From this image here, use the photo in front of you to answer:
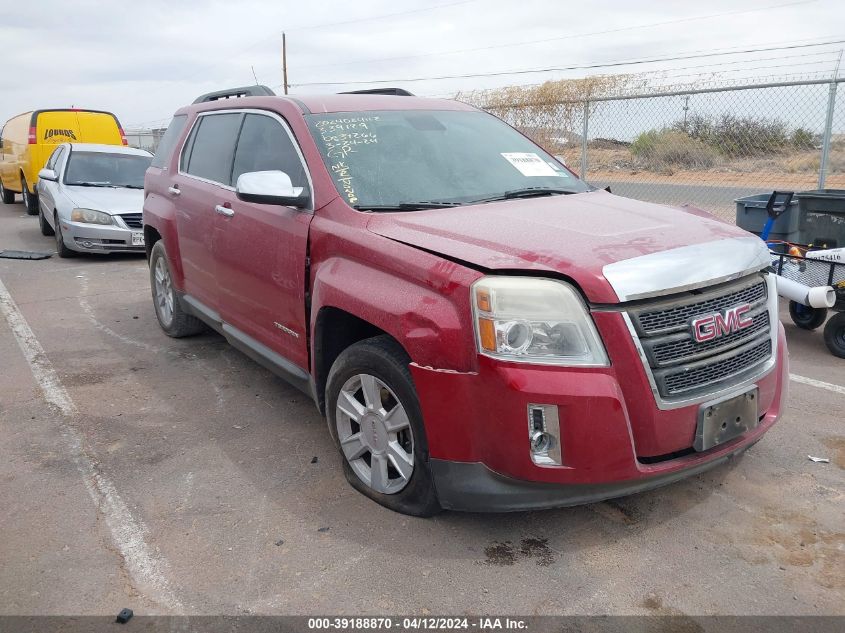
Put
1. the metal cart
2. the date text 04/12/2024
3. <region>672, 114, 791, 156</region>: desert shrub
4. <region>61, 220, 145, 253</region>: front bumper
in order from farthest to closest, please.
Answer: <region>672, 114, 791, 156</region>: desert shrub, <region>61, 220, 145, 253</region>: front bumper, the metal cart, the date text 04/12/2024

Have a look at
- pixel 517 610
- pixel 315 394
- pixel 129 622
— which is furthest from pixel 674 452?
pixel 129 622

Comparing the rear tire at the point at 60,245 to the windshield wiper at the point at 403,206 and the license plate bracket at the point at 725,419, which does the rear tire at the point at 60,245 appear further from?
the license plate bracket at the point at 725,419

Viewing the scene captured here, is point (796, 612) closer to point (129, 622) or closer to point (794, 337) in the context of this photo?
point (129, 622)

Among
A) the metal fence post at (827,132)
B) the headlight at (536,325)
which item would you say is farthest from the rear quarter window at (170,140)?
the metal fence post at (827,132)

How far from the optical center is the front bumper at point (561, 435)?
259cm

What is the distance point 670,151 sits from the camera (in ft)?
39.1

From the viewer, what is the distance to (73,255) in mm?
10297

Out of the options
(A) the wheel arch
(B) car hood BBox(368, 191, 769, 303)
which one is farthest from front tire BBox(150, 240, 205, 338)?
(B) car hood BBox(368, 191, 769, 303)

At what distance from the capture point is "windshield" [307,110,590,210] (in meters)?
3.60

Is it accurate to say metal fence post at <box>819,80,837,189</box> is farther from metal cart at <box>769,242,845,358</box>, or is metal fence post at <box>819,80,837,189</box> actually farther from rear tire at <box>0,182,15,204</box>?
rear tire at <box>0,182,15,204</box>

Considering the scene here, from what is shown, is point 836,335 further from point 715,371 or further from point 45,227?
point 45,227

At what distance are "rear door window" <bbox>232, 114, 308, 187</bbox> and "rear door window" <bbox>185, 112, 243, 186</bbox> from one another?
0.13 meters

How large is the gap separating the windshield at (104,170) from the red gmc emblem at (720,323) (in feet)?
31.7

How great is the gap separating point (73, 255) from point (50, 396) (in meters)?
6.22
